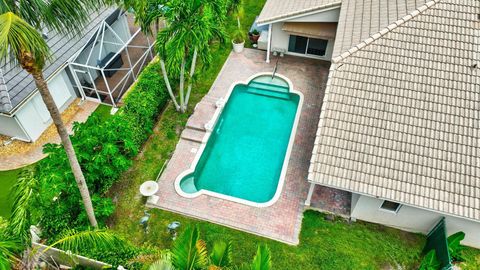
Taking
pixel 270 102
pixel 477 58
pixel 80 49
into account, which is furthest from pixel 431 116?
pixel 80 49

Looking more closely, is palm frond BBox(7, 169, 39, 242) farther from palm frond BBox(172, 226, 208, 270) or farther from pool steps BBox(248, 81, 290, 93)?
pool steps BBox(248, 81, 290, 93)

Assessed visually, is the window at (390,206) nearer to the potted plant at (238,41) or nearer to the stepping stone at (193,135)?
the stepping stone at (193,135)

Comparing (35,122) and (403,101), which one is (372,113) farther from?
(35,122)

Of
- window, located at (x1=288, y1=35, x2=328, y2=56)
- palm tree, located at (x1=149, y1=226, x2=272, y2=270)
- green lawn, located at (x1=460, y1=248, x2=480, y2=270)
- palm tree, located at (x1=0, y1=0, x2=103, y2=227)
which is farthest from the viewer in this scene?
window, located at (x1=288, y1=35, x2=328, y2=56)

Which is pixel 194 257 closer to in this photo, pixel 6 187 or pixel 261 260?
pixel 261 260

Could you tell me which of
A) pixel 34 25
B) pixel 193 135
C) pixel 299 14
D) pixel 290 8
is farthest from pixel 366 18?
pixel 34 25

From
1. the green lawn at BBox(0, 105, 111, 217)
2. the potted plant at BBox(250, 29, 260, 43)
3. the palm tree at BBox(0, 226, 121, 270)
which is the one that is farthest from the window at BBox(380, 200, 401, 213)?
the potted plant at BBox(250, 29, 260, 43)

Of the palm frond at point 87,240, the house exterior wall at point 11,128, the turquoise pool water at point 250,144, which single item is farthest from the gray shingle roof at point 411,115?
the house exterior wall at point 11,128
